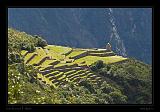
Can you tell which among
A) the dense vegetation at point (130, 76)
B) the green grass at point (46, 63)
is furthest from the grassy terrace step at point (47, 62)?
the dense vegetation at point (130, 76)

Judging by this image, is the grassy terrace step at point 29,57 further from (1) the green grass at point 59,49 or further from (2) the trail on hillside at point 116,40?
(2) the trail on hillside at point 116,40

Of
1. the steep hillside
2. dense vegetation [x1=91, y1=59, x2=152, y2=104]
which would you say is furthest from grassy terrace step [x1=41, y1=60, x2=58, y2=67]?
dense vegetation [x1=91, y1=59, x2=152, y2=104]

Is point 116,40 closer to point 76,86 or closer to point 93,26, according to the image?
point 93,26

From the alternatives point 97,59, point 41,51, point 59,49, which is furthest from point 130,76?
point 41,51

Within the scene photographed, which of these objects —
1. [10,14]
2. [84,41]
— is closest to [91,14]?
[84,41]
